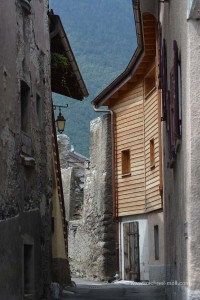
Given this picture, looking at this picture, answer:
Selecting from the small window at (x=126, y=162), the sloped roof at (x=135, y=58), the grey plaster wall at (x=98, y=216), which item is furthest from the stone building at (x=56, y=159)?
the grey plaster wall at (x=98, y=216)

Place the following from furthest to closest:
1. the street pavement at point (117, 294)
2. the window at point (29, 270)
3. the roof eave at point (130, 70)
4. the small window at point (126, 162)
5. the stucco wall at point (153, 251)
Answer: the small window at point (126, 162) < the stucco wall at point (153, 251) < the roof eave at point (130, 70) < the street pavement at point (117, 294) < the window at point (29, 270)

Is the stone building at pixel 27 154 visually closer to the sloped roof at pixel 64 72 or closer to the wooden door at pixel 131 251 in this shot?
the sloped roof at pixel 64 72

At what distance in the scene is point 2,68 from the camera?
12086 mm

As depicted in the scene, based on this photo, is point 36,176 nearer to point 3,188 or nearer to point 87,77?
point 3,188

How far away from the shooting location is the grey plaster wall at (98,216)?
2755 centimetres

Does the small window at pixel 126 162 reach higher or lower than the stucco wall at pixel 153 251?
higher

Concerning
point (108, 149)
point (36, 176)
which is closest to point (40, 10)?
point (36, 176)

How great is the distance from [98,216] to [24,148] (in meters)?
14.6

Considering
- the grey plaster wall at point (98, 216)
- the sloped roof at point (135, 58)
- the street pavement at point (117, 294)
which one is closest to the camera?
the street pavement at point (117, 294)

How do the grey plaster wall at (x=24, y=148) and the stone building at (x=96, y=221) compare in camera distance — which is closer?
the grey plaster wall at (x=24, y=148)

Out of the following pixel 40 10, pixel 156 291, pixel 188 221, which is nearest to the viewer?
pixel 188 221

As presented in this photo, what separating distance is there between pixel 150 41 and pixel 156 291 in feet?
23.8

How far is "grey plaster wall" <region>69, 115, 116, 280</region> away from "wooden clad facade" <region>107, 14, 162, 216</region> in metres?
0.76

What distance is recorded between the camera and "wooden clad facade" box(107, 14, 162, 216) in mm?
22922
